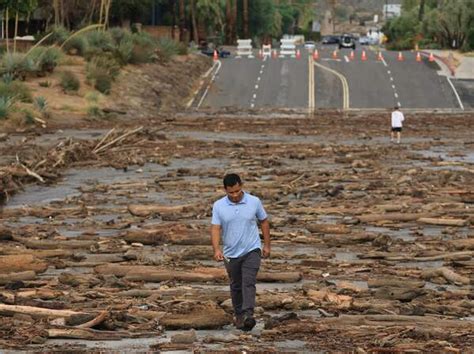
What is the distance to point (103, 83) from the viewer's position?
61188 millimetres

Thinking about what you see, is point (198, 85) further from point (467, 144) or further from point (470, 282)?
point (470, 282)

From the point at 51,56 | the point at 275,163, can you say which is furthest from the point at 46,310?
the point at 51,56

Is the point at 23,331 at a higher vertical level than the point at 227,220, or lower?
lower

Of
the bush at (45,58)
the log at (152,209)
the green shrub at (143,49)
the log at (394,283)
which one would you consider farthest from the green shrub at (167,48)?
the log at (394,283)

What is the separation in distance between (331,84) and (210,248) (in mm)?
54735

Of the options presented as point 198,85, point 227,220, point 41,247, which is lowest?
point 198,85

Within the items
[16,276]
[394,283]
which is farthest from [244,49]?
[394,283]

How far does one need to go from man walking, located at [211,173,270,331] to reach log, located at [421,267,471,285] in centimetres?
439

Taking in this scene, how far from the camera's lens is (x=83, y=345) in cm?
1237

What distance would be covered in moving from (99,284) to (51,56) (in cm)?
4571

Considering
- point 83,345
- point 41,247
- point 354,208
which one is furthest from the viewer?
point 354,208

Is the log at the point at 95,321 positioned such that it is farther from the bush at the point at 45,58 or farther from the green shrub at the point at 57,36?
the green shrub at the point at 57,36

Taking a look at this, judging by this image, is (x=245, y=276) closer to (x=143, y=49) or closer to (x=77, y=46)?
(x=77, y=46)

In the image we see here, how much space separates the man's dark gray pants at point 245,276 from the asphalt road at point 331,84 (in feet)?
172
